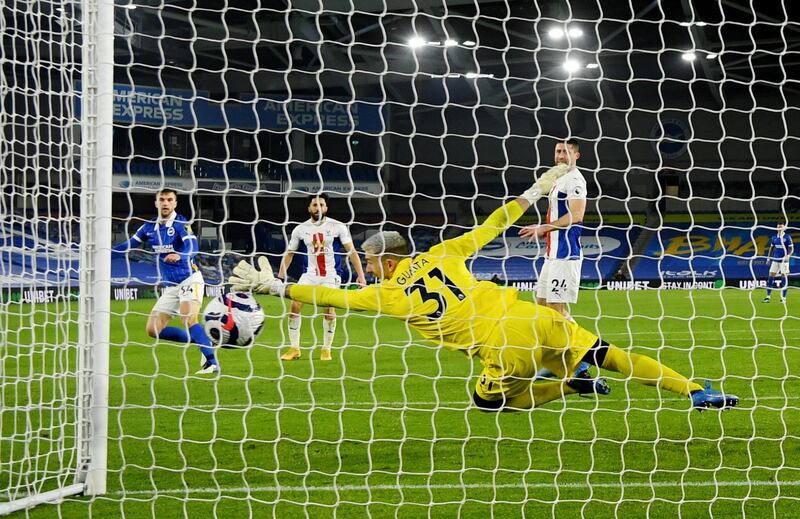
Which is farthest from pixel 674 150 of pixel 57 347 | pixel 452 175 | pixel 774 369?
pixel 57 347

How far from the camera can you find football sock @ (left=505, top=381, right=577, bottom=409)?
5141 mm

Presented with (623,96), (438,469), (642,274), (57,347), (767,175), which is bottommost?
(438,469)

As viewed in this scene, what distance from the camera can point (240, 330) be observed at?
6238mm

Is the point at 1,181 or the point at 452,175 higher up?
the point at 452,175

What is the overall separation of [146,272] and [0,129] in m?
22.5

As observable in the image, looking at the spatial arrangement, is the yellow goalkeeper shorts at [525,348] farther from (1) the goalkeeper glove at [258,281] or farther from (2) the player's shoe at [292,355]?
(2) the player's shoe at [292,355]

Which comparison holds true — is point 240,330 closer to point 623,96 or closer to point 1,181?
point 1,181

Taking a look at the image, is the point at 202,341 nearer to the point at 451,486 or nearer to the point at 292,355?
the point at 292,355

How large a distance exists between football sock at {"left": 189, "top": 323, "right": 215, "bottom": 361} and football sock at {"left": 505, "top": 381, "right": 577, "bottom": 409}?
11.6 feet

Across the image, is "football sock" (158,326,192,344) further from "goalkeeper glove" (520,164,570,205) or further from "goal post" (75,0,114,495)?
"goalkeeper glove" (520,164,570,205)

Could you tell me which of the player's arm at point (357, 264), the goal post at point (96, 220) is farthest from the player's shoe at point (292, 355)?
the goal post at point (96, 220)

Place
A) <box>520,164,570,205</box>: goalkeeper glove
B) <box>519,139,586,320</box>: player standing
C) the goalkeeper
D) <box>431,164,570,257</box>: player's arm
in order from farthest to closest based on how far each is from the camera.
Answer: <box>519,139,586,320</box>: player standing, <box>520,164,570,205</box>: goalkeeper glove, <box>431,164,570,257</box>: player's arm, the goalkeeper

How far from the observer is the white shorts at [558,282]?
294 inches

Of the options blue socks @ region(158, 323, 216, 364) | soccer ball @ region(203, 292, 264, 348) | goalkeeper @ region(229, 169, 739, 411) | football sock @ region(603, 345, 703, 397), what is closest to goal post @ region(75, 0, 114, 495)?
goalkeeper @ region(229, 169, 739, 411)
